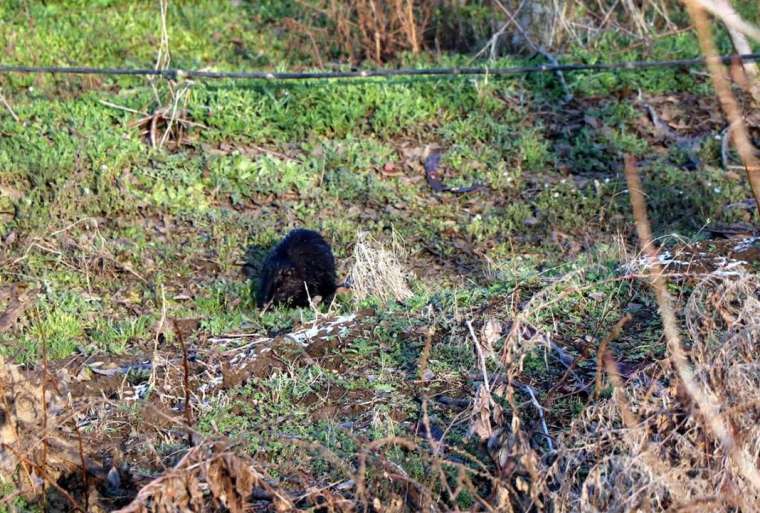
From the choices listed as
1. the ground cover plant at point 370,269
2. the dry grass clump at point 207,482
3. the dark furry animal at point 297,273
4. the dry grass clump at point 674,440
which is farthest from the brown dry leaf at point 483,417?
the dark furry animal at point 297,273

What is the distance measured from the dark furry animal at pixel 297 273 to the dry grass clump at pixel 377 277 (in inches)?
8.2

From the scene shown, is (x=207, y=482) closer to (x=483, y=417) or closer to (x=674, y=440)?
(x=483, y=417)

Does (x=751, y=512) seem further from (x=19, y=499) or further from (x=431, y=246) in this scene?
(x=431, y=246)

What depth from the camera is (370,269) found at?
674 cm

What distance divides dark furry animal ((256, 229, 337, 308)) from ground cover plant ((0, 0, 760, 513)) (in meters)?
0.13

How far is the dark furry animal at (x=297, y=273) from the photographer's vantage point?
672 cm

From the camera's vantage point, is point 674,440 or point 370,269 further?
point 370,269

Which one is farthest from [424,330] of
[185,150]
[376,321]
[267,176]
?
[185,150]

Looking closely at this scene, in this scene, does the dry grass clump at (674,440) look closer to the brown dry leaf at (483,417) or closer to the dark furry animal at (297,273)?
the brown dry leaf at (483,417)

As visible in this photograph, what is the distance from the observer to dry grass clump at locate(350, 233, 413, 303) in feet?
21.8

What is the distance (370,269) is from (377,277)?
0.09m

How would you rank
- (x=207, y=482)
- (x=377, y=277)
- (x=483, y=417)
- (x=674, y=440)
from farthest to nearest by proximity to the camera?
(x=377, y=277) < (x=483, y=417) < (x=674, y=440) < (x=207, y=482)

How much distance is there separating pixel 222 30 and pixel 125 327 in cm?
562

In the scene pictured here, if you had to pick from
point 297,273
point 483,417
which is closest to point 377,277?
point 297,273
